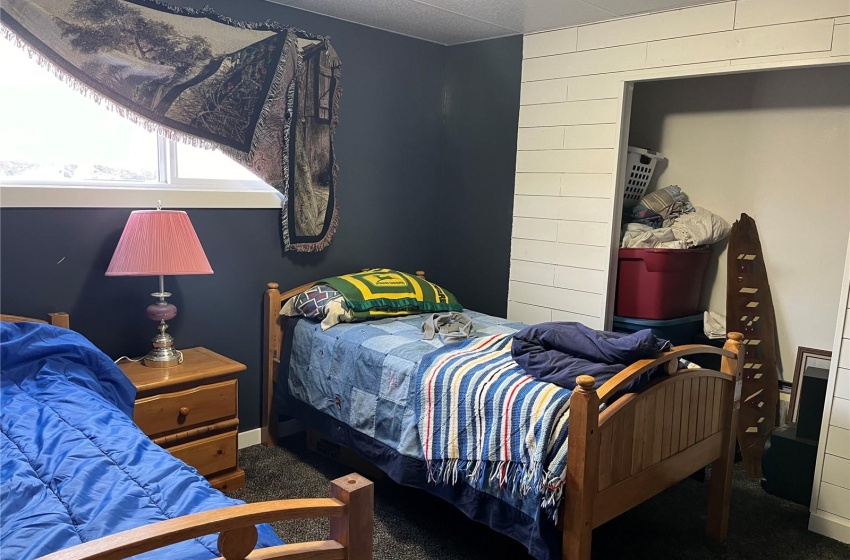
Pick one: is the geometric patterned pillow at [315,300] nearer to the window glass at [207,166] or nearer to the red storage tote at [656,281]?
the window glass at [207,166]

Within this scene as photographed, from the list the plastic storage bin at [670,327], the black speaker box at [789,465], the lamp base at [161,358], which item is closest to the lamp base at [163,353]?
the lamp base at [161,358]

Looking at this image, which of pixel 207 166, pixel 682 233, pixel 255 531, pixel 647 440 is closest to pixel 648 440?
pixel 647 440

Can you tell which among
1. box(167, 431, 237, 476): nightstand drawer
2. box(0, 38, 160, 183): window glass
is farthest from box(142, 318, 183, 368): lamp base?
box(0, 38, 160, 183): window glass

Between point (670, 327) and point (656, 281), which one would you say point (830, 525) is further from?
point (656, 281)

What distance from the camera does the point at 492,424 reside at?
7.21 ft

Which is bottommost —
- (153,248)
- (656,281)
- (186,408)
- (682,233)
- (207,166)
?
(186,408)

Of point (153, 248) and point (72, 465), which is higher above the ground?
point (153, 248)

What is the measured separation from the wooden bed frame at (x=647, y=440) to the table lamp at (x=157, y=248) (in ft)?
5.34

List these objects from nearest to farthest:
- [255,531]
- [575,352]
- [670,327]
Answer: [255,531] → [575,352] → [670,327]

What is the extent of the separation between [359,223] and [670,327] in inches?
69.9

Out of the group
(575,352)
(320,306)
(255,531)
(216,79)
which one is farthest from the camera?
(320,306)

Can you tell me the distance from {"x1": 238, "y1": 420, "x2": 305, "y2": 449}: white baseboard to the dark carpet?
20 centimetres

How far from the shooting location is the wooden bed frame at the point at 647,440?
76.8 inches

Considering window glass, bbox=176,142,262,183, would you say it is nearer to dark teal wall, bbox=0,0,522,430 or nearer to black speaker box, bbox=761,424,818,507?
dark teal wall, bbox=0,0,522,430
